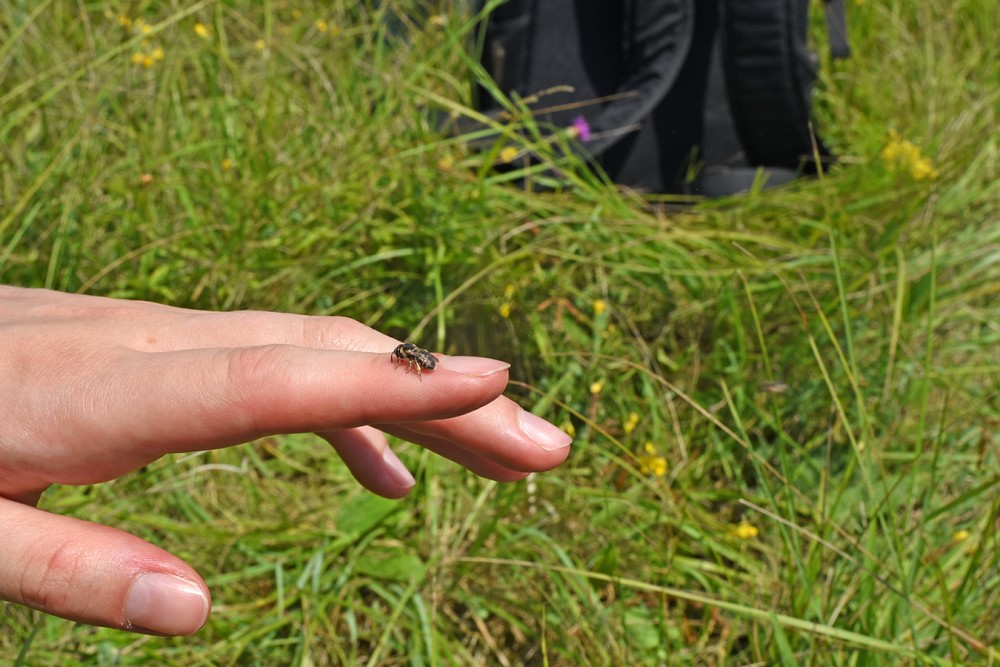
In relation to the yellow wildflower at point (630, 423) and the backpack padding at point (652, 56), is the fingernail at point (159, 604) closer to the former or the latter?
the yellow wildflower at point (630, 423)

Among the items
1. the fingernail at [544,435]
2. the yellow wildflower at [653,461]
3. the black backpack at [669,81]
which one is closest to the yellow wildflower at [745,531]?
the yellow wildflower at [653,461]

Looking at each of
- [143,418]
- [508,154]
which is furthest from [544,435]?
[508,154]

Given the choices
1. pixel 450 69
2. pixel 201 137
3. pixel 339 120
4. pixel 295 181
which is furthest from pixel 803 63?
pixel 201 137

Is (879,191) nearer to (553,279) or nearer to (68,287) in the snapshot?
(553,279)

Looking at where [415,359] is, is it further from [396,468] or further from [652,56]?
[652,56]

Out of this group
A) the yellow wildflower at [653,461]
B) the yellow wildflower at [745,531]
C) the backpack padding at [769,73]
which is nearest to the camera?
the yellow wildflower at [745,531]
